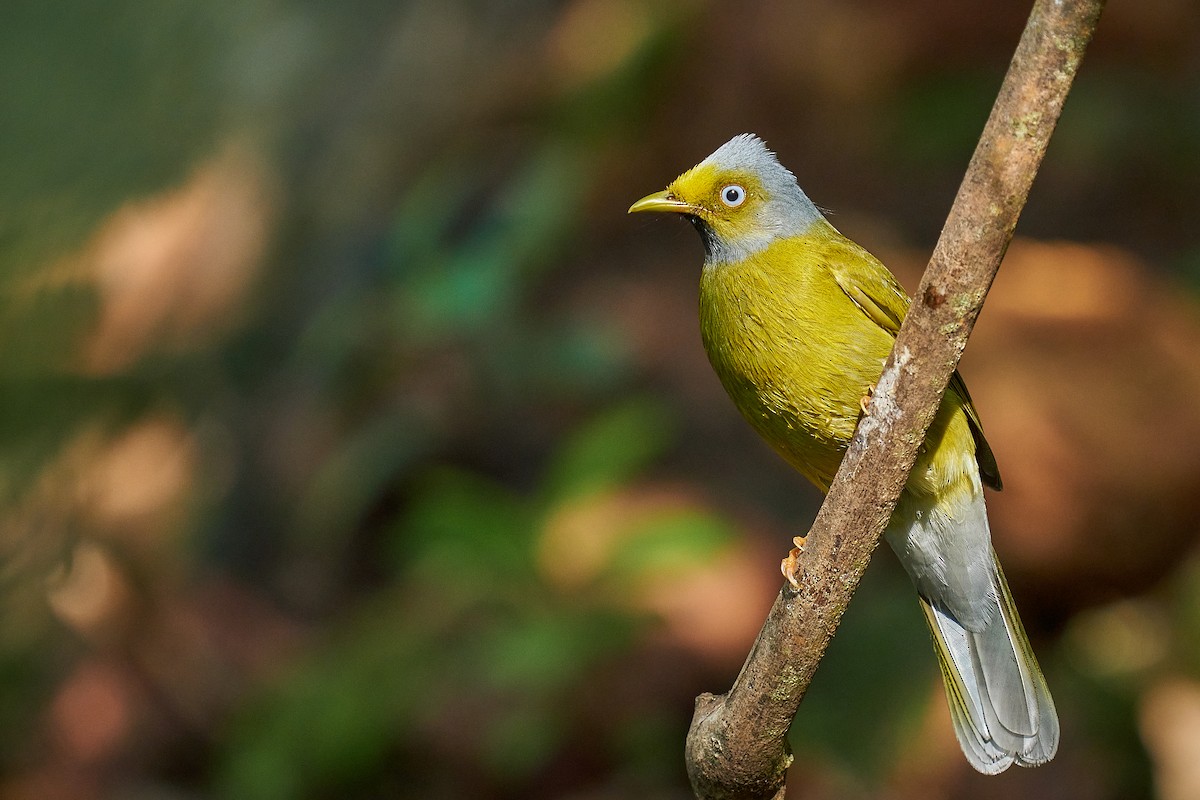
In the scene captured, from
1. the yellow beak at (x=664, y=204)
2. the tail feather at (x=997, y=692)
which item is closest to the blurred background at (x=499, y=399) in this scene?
Result: the yellow beak at (x=664, y=204)

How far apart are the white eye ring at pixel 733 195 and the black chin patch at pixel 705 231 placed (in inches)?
3.1

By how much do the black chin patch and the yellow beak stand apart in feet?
0.14

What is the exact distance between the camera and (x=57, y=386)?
3.18 m

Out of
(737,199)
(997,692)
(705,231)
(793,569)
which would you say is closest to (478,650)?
(997,692)

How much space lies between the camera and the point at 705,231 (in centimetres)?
301

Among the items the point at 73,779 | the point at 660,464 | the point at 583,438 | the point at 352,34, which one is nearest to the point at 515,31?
the point at 352,34

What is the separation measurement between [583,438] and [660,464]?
5.35ft

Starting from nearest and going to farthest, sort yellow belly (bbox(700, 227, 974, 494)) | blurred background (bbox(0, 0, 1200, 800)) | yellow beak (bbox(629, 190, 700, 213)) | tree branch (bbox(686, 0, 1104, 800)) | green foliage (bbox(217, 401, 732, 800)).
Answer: tree branch (bbox(686, 0, 1104, 800)) < yellow belly (bbox(700, 227, 974, 494)) < yellow beak (bbox(629, 190, 700, 213)) < blurred background (bbox(0, 0, 1200, 800)) < green foliage (bbox(217, 401, 732, 800))

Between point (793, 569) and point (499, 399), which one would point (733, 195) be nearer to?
point (793, 569)

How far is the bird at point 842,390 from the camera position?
2.75 metres

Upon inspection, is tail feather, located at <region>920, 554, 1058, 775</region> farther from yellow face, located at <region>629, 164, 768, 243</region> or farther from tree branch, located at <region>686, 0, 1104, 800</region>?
yellow face, located at <region>629, 164, 768, 243</region>

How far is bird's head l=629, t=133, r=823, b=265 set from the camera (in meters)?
2.96

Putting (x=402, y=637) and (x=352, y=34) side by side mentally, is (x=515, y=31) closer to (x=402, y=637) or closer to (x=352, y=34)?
(x=352, y=34)

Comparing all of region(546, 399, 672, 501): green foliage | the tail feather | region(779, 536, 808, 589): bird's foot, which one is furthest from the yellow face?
region(546, 399, 672, 501): green foliage
